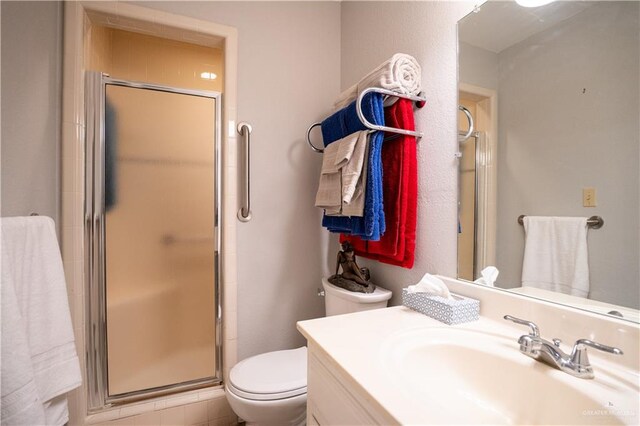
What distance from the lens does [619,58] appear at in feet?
1.96

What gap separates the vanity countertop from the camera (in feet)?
1.52

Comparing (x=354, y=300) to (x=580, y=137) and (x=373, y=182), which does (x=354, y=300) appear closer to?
(x=373, y=182)

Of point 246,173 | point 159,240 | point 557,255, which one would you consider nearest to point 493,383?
point 557,255

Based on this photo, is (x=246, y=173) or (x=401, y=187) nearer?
(x=401, y=187)

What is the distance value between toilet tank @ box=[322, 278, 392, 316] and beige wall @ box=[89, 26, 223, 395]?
0.68 m

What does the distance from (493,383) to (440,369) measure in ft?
0.36

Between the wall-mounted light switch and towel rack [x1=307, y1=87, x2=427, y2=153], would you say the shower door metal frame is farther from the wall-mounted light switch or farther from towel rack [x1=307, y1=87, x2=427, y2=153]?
the wall-mounted light switch

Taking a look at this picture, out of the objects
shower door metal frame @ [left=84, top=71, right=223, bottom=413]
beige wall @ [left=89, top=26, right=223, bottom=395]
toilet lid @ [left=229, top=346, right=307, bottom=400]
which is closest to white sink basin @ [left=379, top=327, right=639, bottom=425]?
toilet lid @ [left=229, top=346, right=307, bottom=400]

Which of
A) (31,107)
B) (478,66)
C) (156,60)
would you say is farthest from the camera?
(156,60)

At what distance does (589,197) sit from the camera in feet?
2.10

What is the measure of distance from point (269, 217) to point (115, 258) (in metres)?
0.77

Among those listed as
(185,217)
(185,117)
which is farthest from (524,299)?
(185,117)

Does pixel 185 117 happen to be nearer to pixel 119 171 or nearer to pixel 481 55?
pixel 119 171

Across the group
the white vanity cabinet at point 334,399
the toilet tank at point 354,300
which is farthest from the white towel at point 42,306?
the toilet tank at point 354,300
